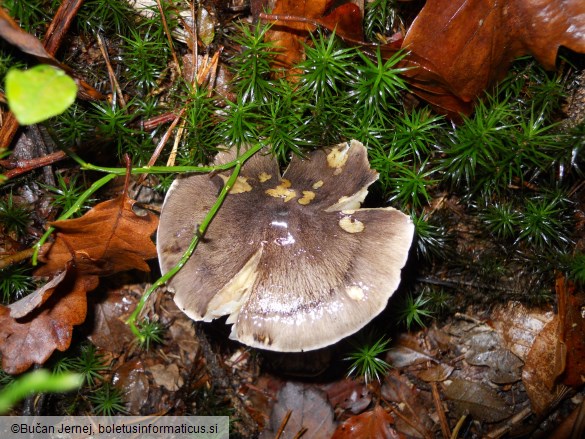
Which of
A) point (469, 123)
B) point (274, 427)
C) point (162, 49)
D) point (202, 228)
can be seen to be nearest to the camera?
point (202, 228)

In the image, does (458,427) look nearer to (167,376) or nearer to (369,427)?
(369,427)

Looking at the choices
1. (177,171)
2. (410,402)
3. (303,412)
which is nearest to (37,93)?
(177,171)

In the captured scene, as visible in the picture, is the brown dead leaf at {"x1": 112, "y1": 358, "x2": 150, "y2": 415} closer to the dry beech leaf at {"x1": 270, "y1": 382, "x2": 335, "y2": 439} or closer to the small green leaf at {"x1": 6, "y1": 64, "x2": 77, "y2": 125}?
the dry beech leaf at {"x1": 270, "y1": 382, "x2": 335, "y2": 439}

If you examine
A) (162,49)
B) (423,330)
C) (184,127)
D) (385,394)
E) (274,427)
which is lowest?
(274,427)

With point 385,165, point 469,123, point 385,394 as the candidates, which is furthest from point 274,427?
point 469,123

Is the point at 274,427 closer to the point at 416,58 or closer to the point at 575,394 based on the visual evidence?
the point at 575,394

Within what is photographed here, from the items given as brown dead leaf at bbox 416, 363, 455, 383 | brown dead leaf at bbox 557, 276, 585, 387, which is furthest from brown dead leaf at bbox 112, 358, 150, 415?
brown dead leaf at bbox 557, 276, 585, 387
